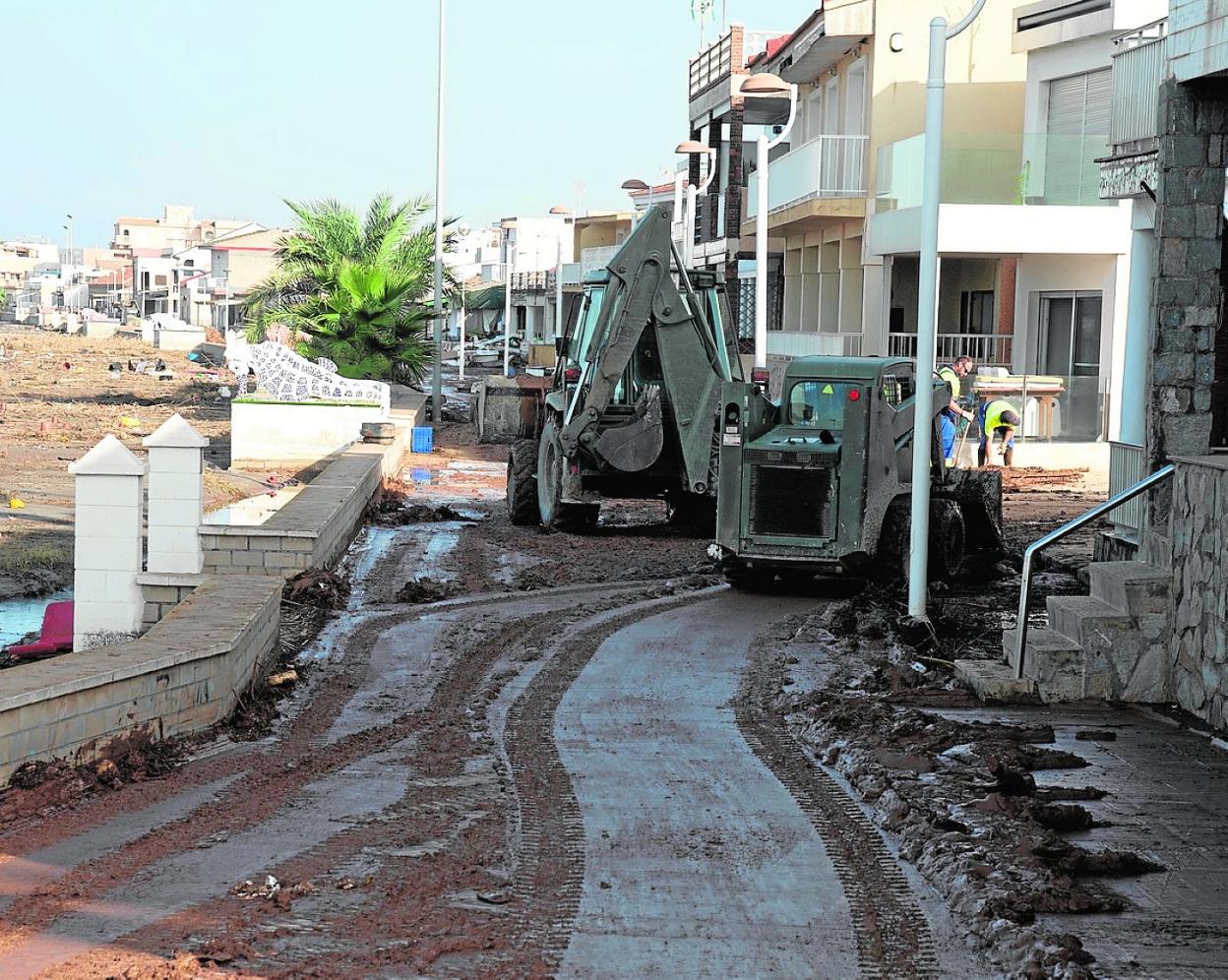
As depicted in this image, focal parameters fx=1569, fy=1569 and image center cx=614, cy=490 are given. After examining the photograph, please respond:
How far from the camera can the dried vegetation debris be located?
5840 mm

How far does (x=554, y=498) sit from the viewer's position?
59.6 ft

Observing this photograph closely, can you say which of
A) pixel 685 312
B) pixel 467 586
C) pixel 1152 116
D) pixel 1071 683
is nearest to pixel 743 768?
pixel 1071 683

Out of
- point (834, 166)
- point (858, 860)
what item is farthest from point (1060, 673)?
point (834, 166)

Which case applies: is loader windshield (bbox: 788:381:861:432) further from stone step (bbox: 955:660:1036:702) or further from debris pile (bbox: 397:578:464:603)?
stone step (bbox: 955:660:1036:702)

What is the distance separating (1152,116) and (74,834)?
10.8 meters

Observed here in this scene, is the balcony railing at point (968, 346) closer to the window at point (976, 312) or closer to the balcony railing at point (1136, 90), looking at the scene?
→ the window at point (976, 312)

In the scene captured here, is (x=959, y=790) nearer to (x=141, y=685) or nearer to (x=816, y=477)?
(x=141, y=685)

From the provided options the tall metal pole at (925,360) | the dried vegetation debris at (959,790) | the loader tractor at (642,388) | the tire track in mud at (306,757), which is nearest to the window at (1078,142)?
the loader tractor at (642,388)

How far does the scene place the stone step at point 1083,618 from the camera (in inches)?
387

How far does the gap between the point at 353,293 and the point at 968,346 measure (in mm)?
14177

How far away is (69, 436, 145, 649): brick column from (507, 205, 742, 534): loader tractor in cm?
750

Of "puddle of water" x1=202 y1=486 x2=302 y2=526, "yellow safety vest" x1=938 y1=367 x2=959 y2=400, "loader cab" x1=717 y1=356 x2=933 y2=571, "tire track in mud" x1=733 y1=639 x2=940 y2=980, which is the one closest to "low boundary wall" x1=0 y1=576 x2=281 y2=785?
"tire track in mud" x1=733 y1=639 x2=940 y2=980

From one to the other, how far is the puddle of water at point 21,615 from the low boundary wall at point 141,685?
4.02 m

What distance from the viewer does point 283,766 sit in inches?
316
